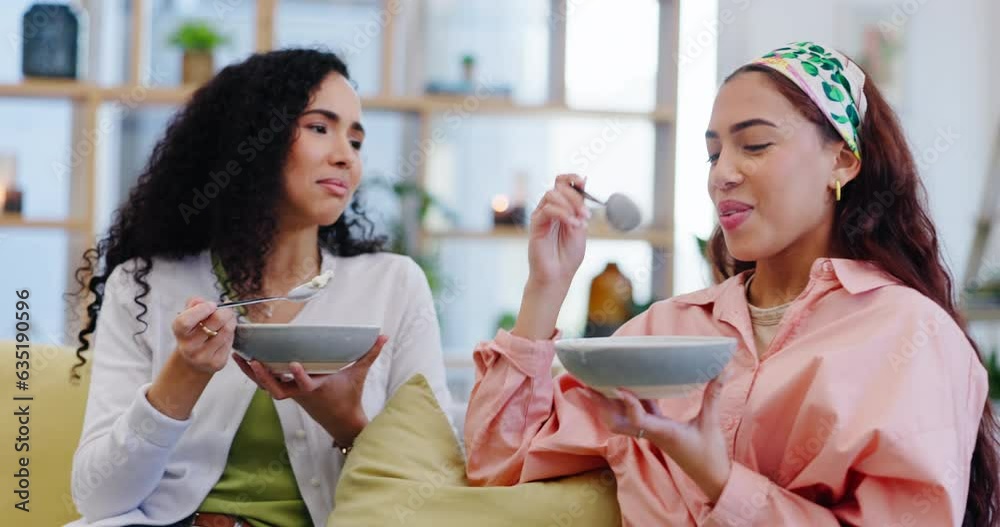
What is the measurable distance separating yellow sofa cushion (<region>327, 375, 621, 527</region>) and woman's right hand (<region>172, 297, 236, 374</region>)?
0.27m

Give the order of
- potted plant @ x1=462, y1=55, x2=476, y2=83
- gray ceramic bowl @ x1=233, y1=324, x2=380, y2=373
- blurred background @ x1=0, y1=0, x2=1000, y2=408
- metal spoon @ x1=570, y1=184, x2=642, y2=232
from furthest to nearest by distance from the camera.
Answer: potted plant @ x1=462, y1=55, x2=476, y2=83 → blurred background @ x1=0, y1=0, x2=1000, y2=408 → metal spoon @ x1=570, y1=184, x2=642, y2=232 → gray ceramic bowl @ x1=233, y1=324, x2=380, y2=373

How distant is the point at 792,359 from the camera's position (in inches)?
56.1

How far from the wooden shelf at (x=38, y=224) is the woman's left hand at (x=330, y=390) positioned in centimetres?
241

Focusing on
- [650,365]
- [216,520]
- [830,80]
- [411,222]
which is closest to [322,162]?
[216,520]

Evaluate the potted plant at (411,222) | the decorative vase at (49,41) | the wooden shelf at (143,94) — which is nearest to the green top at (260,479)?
the potted plant at (411,222)

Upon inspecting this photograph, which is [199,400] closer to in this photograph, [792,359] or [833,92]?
[792,359]

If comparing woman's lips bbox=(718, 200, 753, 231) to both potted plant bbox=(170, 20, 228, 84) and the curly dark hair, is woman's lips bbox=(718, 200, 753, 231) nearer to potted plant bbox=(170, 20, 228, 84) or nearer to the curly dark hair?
the curly dark hair

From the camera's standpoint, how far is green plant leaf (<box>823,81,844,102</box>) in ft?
4.97

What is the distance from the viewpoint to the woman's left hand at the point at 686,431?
1.19 metres

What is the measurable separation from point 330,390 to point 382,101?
2.39m

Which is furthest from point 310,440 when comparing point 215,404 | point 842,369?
point 842,369

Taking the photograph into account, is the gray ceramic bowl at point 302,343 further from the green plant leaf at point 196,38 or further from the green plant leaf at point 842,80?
the green plant leaf at point 196,38

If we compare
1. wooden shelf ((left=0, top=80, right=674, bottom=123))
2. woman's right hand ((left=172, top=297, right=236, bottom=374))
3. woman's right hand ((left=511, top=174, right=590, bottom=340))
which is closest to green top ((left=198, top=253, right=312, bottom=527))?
woman's right hand ((left=172, top=297, right=236, bottom=374))

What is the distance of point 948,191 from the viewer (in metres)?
4.58
